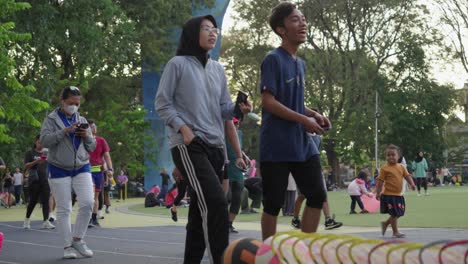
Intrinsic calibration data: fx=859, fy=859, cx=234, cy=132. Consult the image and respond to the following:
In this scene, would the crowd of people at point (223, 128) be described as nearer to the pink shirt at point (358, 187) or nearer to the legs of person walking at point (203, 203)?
the legs of person walking at point (203, 203)

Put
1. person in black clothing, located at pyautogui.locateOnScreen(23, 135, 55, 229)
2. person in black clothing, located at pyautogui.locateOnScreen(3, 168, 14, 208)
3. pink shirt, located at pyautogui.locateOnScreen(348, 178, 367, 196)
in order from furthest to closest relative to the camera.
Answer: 1. person in black clothing, located at pyautogui.locateOnScreen(3, 168, 14, 208)
2. pink shirt, located at pyautogui.locateOnScreen(348, 178, 367, 196)
3. person in black clothing, located at pyautogui.locateOnScreen(23, 135, 55, 229)

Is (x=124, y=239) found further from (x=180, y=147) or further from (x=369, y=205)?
(x=369, y=205)

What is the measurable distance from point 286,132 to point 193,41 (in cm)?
99

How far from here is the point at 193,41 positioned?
6.51 metres

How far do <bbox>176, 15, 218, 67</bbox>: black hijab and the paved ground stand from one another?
9.92ft

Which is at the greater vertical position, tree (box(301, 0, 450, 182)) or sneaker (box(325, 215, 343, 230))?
tree (box(301, 0, 450, 182))

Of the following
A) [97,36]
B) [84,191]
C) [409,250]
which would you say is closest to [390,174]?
[84,191]

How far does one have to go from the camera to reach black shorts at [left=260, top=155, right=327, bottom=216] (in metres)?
6.56

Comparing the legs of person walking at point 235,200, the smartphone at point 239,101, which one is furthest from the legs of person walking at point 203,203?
the legs of person walking at point 235,200

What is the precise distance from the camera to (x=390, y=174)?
13273 mm

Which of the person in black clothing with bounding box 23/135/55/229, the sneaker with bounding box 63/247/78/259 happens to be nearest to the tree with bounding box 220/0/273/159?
the person in black clothing with bounding box 23/135/55/229

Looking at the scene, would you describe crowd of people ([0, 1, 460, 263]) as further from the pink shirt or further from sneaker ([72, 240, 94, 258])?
the pink shirt

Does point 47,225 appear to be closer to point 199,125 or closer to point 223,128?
point 223,128

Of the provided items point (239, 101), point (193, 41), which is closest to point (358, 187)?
point (193, 41)
